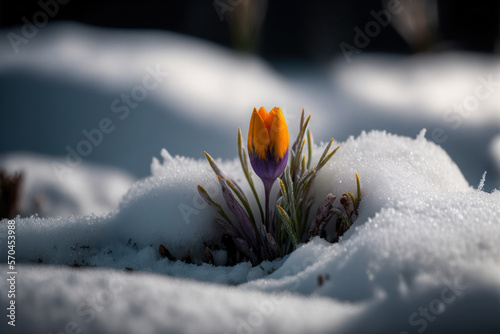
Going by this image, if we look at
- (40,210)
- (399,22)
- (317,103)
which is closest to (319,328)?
(40,210)

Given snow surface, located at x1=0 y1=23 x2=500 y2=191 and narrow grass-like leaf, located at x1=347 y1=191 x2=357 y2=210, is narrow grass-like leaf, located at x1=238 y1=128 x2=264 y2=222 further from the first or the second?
snow surface, located at x1=0 y1=23 x2=500 y2=191

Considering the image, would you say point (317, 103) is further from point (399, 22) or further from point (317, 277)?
point (317, 277)

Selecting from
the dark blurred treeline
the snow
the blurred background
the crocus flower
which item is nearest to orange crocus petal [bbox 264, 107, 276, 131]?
the crocus flower

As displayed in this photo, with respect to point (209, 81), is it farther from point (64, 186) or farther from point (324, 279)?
point (324, 279)

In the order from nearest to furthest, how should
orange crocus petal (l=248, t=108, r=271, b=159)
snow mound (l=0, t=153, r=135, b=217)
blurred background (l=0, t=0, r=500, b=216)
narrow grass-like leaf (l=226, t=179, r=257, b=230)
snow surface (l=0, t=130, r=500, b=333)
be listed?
snow surface (l=0, t=130, r=500, b=333), orange crocus petal (l=248, t=108, r=271, b=159), narrow grass-like leaf (l=226, t=179, r=257, b=230), snow mound (l=0, t=153, r=135, b=217), blurred background (l=0, t=0, r=500, b=216)

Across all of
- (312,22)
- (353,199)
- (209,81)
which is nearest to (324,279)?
(353,199)

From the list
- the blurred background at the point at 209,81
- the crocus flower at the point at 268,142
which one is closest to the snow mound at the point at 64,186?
the blurred background at the point at 209,81
